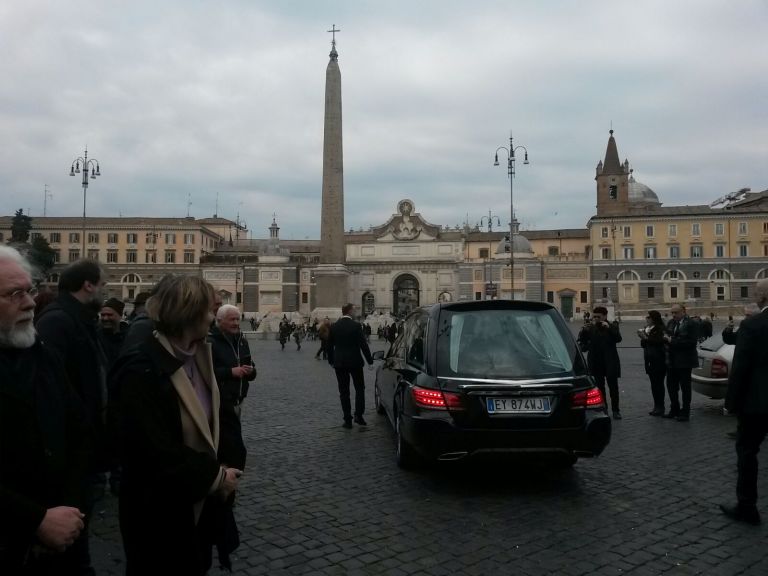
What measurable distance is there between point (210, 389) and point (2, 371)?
0.72m

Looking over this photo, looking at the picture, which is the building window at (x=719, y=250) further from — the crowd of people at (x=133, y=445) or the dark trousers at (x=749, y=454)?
the crowd of people at (x=133, y=445)

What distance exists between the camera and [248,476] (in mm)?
5828

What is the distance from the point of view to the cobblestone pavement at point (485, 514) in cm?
375

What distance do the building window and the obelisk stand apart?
47.2 meters

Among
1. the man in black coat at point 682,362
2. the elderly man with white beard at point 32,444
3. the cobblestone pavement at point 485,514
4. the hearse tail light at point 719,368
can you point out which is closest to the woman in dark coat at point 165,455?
the elderly man with white beard at point 32,444

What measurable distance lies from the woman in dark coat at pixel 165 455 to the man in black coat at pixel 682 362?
25.8ft

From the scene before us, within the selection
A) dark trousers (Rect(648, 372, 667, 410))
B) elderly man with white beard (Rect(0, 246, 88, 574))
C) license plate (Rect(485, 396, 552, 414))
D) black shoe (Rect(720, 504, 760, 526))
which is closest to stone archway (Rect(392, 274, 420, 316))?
dark trousers (Rect(648, 372, 667, 410))

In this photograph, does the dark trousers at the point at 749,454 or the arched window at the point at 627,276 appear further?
the arched window at the point at 627,276

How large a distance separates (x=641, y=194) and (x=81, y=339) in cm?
8358

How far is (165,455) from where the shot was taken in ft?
7.13

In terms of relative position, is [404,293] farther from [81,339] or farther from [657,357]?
[81,339]

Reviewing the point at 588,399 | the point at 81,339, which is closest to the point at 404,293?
the point at 588,399

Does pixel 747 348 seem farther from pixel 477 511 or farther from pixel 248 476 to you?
pixel 248 476

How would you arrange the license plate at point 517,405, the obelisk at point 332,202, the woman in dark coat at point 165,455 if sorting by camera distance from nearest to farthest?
the woman in dark coat at point 165,455, the license plate at point 517,405, the obelisk at point 332,202
